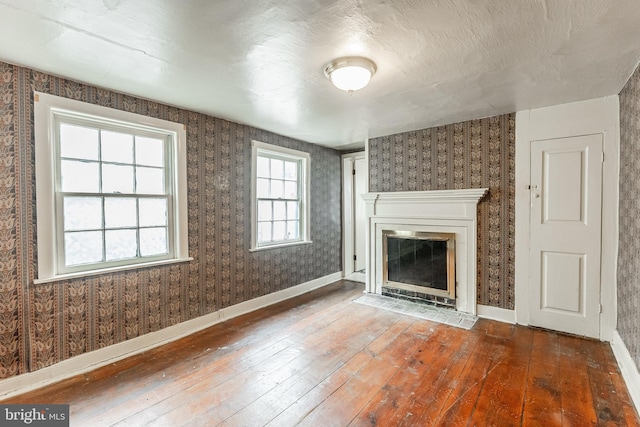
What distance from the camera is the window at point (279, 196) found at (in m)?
3.66

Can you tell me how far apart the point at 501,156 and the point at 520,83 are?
0.98m

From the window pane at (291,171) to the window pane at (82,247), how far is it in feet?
7.55

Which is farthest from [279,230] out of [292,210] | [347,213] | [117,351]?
[117,351]

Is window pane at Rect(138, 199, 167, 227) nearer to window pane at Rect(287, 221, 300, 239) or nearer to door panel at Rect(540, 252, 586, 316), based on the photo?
window pane at Rect(287, 221, 300, 239)

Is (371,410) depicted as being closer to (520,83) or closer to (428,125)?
(520,83)

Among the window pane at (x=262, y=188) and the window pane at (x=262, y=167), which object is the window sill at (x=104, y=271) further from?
the window pane at (x=262, y=167)

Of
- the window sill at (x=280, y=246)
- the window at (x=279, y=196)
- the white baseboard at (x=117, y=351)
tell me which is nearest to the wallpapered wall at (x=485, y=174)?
the window at (x=279, y=196)

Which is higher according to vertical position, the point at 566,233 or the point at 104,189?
the point at 104,189

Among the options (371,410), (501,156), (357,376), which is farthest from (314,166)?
(371,410)

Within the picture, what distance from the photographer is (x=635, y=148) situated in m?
2.08

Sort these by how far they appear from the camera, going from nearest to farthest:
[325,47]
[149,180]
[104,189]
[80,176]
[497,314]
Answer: [325,47] < [80,176] < [104,189] < [149,180] < [497,314]

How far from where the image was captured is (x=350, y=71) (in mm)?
1949

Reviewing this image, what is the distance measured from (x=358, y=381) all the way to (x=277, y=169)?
9.07 feet

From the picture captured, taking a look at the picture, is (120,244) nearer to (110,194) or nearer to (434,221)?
(110,194)
